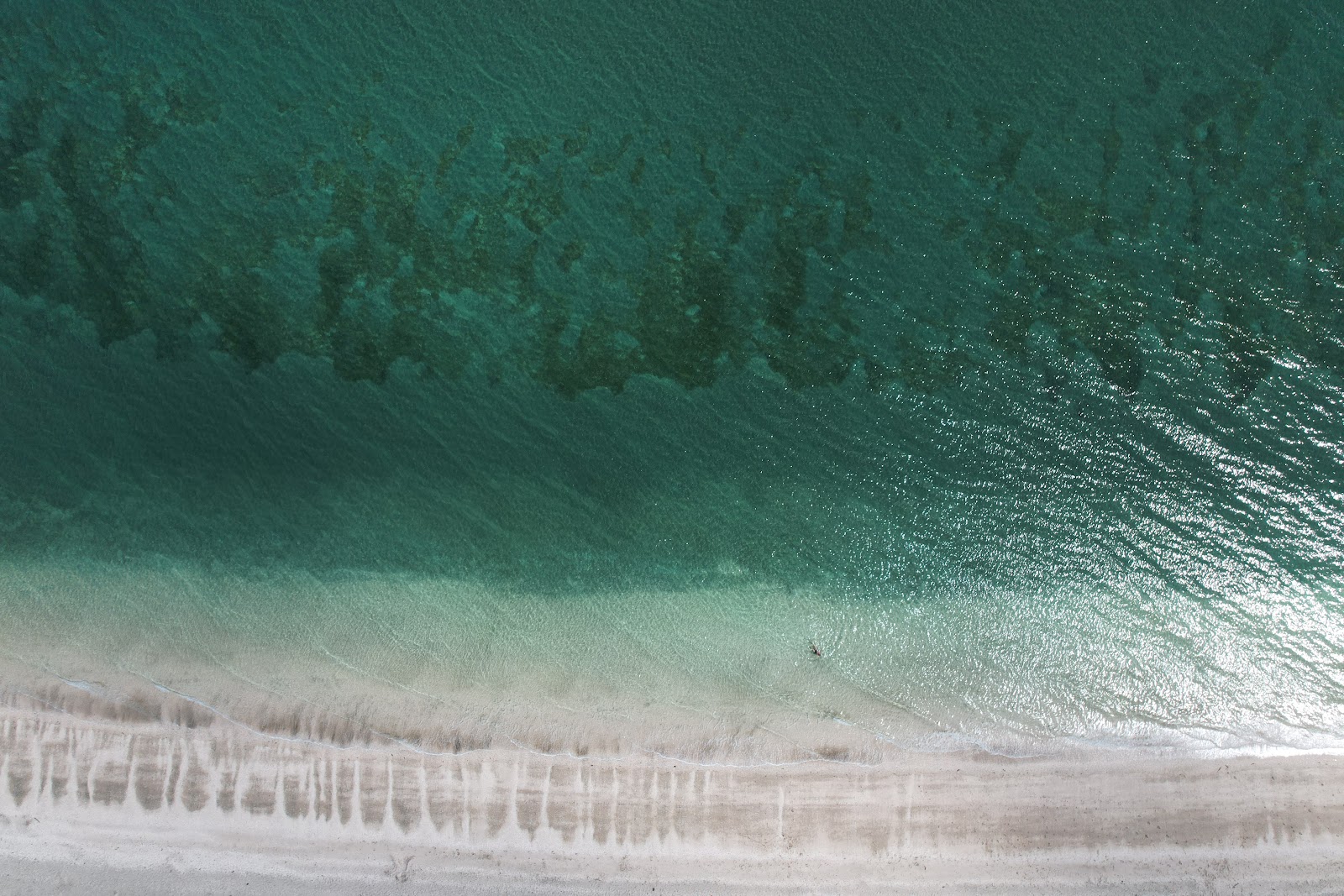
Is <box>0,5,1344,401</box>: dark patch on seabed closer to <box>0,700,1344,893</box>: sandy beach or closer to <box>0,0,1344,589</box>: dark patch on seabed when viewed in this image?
<box>0,0,1344,589</box>: dark patch on seabed

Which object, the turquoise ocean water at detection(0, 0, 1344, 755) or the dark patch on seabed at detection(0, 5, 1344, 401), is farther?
the dark patch on seabed at detection(0, 5, 1344, 401)

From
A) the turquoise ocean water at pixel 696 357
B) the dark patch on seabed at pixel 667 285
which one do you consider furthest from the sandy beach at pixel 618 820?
the dark patch on seabed at pixel 667 285

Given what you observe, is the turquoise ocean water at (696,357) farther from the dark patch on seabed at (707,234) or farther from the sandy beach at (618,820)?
the sandy beach at (618,820)

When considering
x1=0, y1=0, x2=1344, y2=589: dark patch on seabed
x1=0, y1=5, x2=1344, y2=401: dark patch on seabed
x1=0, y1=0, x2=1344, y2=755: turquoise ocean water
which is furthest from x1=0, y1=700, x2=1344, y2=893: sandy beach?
x1=0, y1=5, x2=1344, y2=401: dark patch on seabed

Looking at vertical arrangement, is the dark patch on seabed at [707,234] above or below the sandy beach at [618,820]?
above

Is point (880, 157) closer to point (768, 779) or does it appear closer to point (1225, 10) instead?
point (1225, 10)
